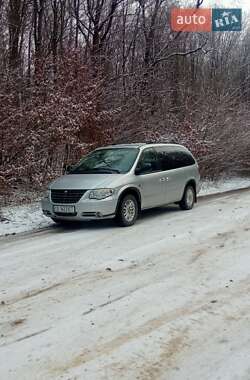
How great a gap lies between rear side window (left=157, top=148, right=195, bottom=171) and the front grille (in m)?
2.44

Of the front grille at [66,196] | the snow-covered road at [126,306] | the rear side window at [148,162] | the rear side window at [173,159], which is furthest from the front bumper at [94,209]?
the rear side window at [173,159]

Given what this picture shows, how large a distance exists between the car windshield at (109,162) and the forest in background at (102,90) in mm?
1772

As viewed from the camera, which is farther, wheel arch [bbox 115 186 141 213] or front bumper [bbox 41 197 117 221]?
wheel arch [bbox 115 186 141 213]

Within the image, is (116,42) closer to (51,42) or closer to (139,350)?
(51,42)

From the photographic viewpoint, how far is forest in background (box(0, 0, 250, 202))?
12836 mm

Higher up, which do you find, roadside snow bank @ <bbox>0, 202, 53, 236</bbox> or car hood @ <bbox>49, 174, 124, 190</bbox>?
car hood @ <bbox>49, 174, 124, 190</bbox>

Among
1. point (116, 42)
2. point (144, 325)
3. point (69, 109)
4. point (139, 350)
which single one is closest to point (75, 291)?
point (144, 325)

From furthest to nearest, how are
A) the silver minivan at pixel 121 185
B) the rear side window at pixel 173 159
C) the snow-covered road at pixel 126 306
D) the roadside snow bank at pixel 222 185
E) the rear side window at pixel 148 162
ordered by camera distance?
the roadside snow bank at pixel 222 185
the rear side window at pixel 173 159
the rear side window at pixel 148 162
the silver minivan at pixel 121 185
the snow-covered road at pixel 126 306

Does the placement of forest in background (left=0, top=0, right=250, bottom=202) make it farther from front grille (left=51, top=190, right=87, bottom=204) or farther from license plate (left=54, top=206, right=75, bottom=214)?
license plate (left=54, top=206, right=75, bottom=214)

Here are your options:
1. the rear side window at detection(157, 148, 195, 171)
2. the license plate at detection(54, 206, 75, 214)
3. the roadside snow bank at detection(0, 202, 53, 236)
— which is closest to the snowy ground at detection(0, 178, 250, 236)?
the roadside snow bank at detection(0, 202, 53, 236)

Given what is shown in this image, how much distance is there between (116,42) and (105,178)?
14104 millimetres

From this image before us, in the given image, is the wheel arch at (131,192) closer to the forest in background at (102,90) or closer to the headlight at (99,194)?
the headlight at (99,194)

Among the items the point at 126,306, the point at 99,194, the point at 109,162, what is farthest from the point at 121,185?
the point at 126,306

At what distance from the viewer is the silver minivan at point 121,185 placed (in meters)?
9.53
